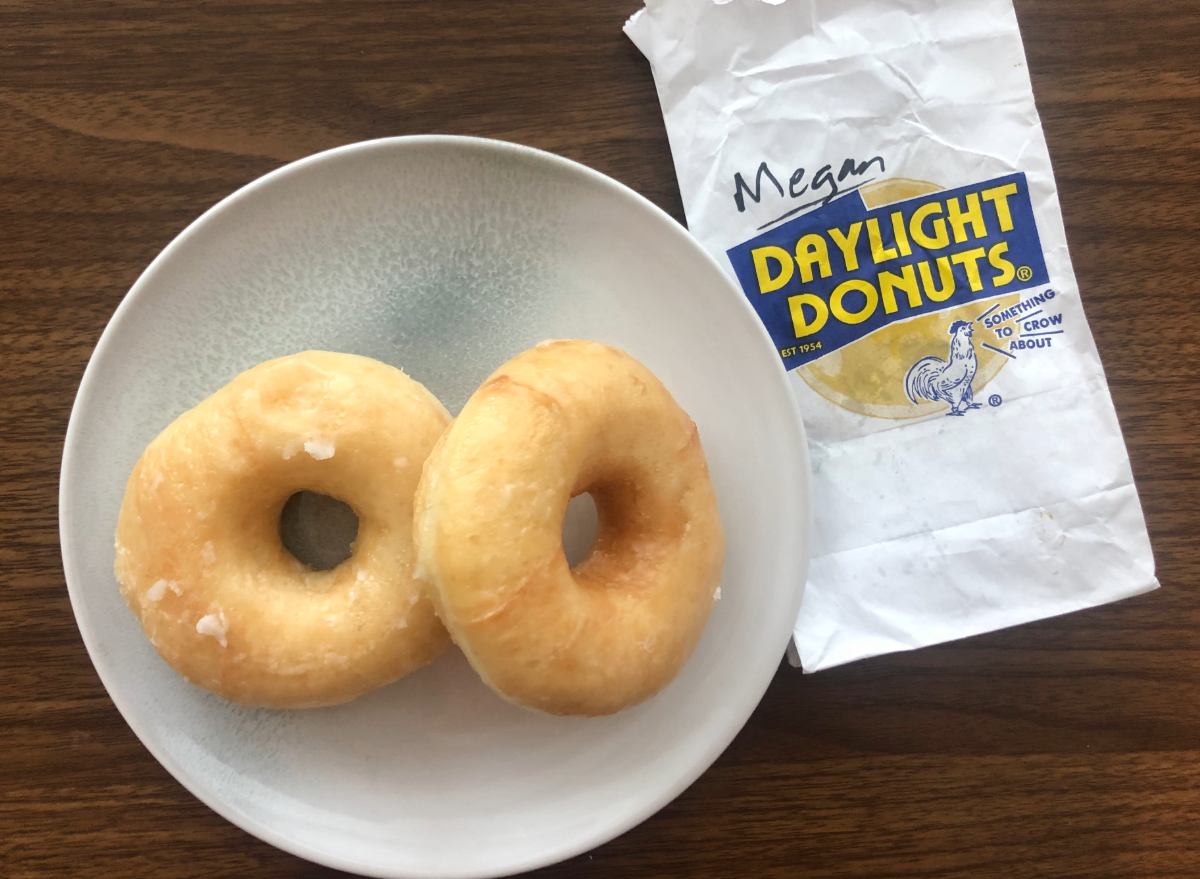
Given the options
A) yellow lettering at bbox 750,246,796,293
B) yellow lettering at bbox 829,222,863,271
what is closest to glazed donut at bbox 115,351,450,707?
yellow lettering at bbox 750,246,796,293

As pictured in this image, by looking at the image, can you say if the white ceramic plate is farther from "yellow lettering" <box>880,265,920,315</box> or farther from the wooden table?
"yellow lettering" <box>880,265,920,315</box>

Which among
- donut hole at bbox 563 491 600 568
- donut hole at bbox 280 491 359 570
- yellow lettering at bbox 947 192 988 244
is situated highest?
yellow lettering at bbox 947 192 988 244

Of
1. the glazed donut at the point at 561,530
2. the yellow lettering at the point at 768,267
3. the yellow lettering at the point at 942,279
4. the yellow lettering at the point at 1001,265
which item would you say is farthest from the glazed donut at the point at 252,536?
the yellow lettering at the point at 1001,265

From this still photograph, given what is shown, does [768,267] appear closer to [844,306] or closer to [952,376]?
[844,306]

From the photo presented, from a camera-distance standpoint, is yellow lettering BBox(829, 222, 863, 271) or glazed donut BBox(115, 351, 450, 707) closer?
glazed donut BBox(115, 351, 450, 707)

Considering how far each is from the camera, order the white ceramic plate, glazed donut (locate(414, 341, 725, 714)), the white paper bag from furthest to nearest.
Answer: the white paper bag → the white ceramic plate → glazed donut (locate(414, 341, 725, 714))

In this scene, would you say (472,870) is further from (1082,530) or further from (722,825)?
(1082,530)

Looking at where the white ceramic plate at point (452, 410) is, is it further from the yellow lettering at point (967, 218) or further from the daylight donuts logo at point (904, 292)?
the yellow lettering at point (967, 218)

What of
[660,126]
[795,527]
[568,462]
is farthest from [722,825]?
[660,126]
